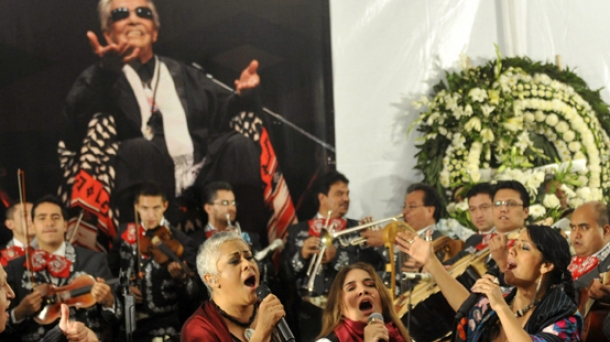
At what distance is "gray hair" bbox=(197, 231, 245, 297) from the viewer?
390cm

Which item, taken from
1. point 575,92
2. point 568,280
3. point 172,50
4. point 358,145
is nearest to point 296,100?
point 358,145

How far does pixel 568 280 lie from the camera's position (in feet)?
12.4

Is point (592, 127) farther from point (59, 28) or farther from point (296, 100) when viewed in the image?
point (59, 28)

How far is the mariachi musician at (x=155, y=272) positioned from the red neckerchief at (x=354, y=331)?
205cm

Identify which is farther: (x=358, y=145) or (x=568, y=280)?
(x=358, y=145)

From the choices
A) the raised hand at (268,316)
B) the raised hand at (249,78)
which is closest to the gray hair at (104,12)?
the raised hand at (249,78)

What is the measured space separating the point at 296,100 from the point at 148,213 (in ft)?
5.34

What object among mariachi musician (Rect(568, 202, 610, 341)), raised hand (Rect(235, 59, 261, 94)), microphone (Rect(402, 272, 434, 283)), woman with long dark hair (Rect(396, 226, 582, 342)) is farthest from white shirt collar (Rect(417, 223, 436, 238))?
woman with long dark hair (Rect(396, 226, 582, 342))

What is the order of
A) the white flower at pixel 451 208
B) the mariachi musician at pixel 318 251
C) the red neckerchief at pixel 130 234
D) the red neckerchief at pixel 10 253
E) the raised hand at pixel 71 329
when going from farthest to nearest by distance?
the white flower at pixel 451 208 < the mariachi musician at pixel 318 251 < the red neckerchief at pixel 130 234 < the red neckerchief at pixel 10 253 < the raised hand at pixel 71 329

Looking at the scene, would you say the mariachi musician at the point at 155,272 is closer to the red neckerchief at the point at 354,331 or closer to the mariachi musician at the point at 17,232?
the mariachi musician at the point at 17,232

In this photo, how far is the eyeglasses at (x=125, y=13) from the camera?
621cm

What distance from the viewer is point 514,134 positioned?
6629mm

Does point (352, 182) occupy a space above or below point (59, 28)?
below

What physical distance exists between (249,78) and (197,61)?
17.4 inches
